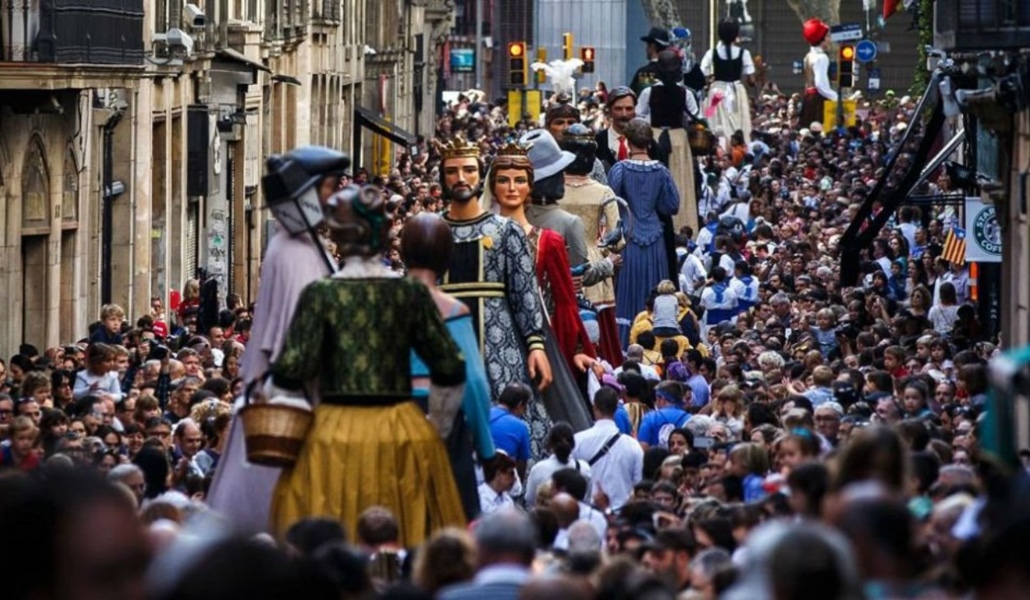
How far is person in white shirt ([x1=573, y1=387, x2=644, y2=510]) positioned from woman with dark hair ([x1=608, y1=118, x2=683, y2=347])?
9201 mm

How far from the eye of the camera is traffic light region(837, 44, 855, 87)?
66.4 meters

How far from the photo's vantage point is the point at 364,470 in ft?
42.1

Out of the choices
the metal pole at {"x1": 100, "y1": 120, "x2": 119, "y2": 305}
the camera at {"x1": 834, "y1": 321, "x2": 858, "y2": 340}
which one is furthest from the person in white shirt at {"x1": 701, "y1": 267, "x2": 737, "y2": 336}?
the metal pole at {"x1": 100, "y1": 120, "x2": 119, "y2": 305}

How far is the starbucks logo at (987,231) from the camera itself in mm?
27500

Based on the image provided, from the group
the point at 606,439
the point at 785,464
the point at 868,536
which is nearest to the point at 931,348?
the point at 606,439

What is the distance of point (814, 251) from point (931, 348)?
16.1m

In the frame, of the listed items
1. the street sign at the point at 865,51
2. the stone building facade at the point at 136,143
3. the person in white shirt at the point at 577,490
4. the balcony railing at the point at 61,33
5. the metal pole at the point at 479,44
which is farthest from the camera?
the metal pole at the point at 479,44

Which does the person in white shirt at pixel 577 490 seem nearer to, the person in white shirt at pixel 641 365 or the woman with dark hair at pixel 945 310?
the person in white shirt at pixel 641 365

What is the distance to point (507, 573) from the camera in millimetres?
10055

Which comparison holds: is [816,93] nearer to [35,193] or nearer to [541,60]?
[541,60]

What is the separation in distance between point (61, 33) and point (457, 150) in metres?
15.2

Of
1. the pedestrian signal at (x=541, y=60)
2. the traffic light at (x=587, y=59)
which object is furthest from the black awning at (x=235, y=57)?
the traffic light at (x=587, y=59)

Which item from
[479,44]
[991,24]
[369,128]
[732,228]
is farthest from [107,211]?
[479,44]

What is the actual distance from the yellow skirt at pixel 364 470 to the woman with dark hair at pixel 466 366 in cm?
44
